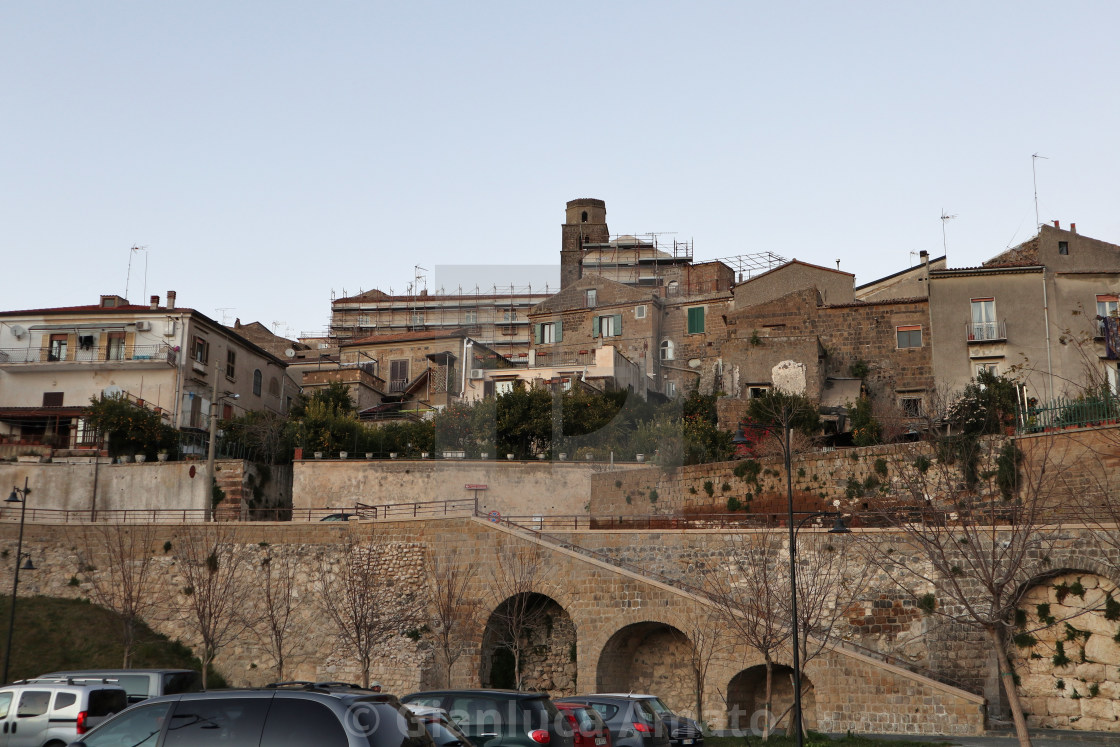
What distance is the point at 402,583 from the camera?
33.6 meters

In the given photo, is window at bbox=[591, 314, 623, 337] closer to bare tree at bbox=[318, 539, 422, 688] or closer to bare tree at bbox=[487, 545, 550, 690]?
bare tree at bbox=[318, 539, 422, 688]

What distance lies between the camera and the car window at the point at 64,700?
1600 centimetres

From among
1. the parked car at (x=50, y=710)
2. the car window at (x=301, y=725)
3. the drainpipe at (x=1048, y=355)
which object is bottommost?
the parked car at (x=50, y=710)

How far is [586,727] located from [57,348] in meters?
41.6

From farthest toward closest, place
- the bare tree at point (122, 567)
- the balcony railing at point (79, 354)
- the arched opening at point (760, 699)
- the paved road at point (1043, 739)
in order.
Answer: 1. the balcony railing at point (79, 354)
2. the bare tree at point (122, 567)
3. the arched opening at point (760, 699)
4. the paved road at point (1043, 739)

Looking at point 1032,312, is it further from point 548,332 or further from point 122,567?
point 122,567

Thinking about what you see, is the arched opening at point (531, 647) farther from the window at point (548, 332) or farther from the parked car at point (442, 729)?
the window at point (548, 332)

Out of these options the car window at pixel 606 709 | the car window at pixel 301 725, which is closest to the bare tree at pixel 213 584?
the car window at pixel 606 709

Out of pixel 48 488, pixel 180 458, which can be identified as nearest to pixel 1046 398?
pixel 180 458

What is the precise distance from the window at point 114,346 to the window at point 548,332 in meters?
21.5

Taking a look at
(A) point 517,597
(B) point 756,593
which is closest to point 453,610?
(A) point 517,597

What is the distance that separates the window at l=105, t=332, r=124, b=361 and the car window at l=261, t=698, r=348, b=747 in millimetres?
42228

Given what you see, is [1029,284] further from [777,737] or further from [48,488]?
[48,488]

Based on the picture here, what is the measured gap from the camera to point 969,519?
2305cm
